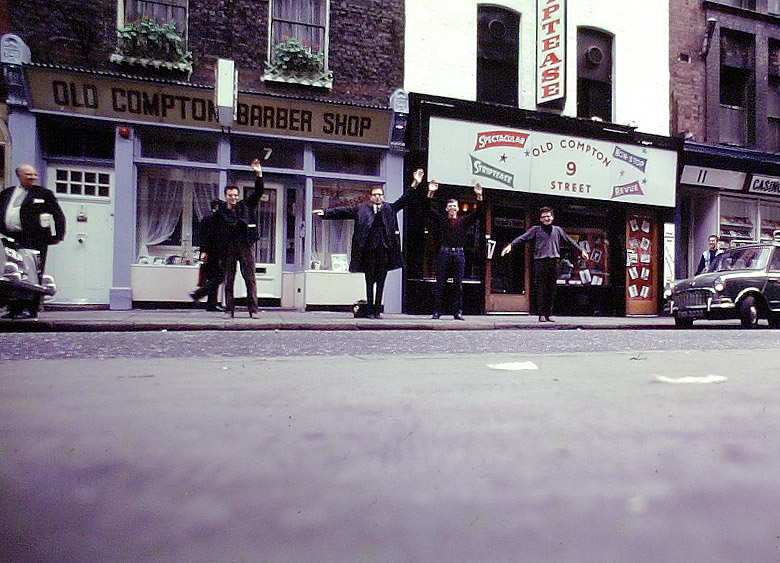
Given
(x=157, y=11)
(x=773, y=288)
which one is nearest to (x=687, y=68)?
(x=773, y=288)

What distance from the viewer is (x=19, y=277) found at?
23.1ft

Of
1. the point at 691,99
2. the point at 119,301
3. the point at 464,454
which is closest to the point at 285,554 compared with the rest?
the point at 464,454

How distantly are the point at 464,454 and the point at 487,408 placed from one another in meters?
0.53

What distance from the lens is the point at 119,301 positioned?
10484 mm

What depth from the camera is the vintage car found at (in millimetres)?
10305

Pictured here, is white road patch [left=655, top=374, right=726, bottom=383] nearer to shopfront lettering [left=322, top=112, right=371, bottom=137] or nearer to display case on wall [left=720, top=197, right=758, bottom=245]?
shopfront lettering [left=322, top=112, right=371, bottom=137]

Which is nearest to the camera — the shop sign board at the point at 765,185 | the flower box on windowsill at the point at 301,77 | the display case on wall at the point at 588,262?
the flower box on windowsill at the point at 301,77

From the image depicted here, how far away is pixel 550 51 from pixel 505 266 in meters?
4.15

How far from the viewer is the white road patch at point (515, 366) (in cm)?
319

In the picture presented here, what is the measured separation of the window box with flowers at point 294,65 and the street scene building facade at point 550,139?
1747 mm

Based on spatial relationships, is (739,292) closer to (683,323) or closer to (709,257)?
(683,323)

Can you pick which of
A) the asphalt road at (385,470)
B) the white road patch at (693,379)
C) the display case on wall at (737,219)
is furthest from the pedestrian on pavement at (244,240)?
the display case on wall at (737,219)

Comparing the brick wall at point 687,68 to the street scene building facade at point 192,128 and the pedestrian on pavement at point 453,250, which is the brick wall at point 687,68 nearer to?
the street scene building facade at point 192,128

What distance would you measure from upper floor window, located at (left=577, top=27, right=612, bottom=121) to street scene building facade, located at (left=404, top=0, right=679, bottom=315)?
0.07ft
